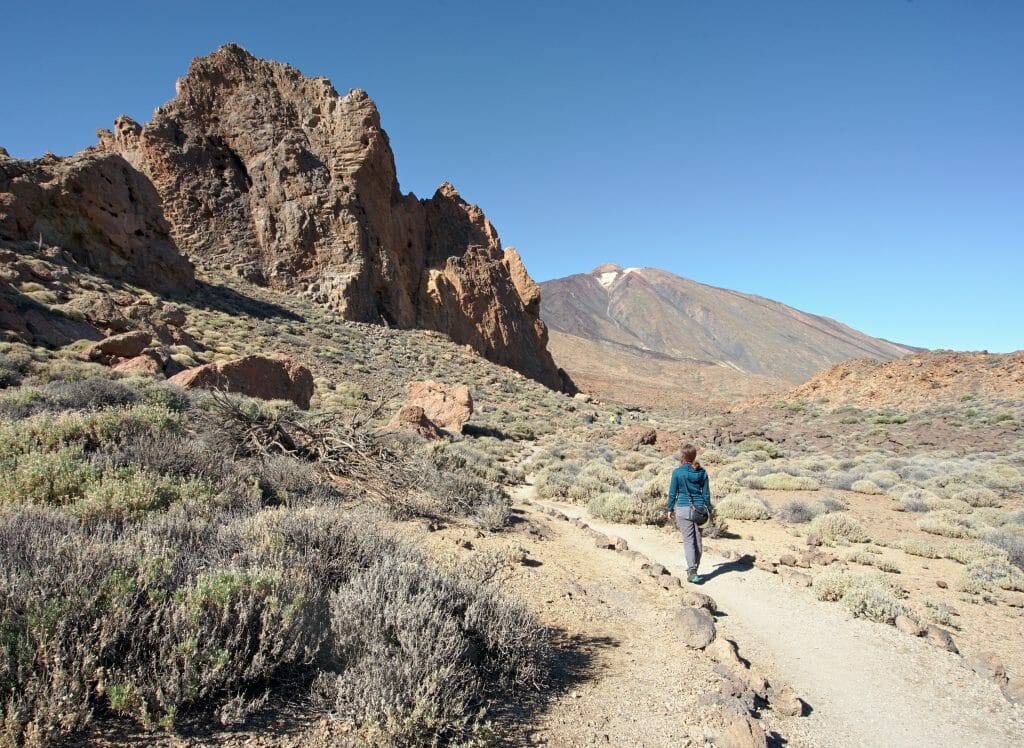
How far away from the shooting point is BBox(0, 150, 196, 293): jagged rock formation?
17547 mm

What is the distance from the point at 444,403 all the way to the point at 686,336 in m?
135

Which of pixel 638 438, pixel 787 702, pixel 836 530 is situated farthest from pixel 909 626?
pixel 638 438

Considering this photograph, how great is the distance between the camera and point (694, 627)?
445cm

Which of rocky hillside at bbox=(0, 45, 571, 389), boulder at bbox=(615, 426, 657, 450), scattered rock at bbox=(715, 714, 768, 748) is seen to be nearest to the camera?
scattered rock at bbox=(715, 714, 768, 748)

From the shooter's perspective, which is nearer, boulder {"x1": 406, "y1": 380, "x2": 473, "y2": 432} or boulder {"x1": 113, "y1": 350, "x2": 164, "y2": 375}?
boulder {"x1": 113, "y1": 350, "x2": 164, "y2": 375}

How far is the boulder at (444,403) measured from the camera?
17.0 metres

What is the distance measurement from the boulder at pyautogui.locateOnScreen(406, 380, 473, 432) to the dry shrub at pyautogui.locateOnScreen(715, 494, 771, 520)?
8656mm

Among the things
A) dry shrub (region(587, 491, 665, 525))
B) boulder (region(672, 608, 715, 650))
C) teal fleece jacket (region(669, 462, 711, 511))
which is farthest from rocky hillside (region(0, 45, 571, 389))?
boulder (region(672, 608, 715, 650))

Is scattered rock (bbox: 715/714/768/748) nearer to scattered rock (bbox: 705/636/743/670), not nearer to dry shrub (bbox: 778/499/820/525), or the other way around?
scattered rock (bbox: 705/636/743/670)

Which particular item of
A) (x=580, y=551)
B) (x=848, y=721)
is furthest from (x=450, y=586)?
(x=580, y=551)

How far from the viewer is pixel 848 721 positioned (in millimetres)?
3652

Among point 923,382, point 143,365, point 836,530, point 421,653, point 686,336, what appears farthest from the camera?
point 686,336

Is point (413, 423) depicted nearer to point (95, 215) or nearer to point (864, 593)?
point (864, 593)

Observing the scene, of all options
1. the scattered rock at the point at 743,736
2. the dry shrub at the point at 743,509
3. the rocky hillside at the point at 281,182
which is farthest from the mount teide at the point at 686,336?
the scattered rock at the point at 743,736
